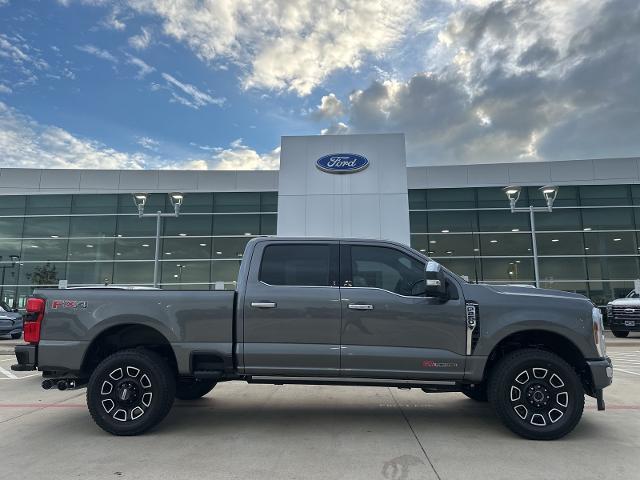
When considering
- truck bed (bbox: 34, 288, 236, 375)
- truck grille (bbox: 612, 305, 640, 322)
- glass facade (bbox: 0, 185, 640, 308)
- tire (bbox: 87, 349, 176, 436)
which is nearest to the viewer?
tire (bbox: 87, 349, 176, 436)

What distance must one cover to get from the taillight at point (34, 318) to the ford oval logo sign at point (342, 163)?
15637 millimetres

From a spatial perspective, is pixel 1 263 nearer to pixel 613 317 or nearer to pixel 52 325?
pixel 52 325

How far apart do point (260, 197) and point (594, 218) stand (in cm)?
1738

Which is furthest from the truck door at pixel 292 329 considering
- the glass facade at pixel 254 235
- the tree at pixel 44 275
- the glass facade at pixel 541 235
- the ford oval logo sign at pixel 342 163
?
the tree at pixel 44 275

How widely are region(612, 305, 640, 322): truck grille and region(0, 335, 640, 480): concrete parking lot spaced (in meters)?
12.3

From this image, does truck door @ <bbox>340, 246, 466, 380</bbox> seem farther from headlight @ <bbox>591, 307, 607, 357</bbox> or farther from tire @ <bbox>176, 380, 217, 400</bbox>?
tire @ <bbox>176, 380, 217, 400</bbox>

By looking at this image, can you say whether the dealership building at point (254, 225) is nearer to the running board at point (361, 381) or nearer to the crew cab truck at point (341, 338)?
the crew cab truck at point (341, 338)

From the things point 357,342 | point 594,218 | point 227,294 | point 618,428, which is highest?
point 594,218

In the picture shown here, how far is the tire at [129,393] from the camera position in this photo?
191 inches

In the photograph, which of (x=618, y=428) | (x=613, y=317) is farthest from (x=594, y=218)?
(x=618, y=428)

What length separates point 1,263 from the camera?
25062 mm

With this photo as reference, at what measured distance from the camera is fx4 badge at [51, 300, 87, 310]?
5.04m

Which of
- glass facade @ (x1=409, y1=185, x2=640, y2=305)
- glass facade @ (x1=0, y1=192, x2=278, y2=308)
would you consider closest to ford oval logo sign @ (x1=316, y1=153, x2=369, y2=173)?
glass facade @ (x1=0, y1=192, x2=278, y2=308)

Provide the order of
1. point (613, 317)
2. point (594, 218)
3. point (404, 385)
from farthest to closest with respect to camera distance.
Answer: point (594, 218)
point (613, 317)
point (404, 385)
